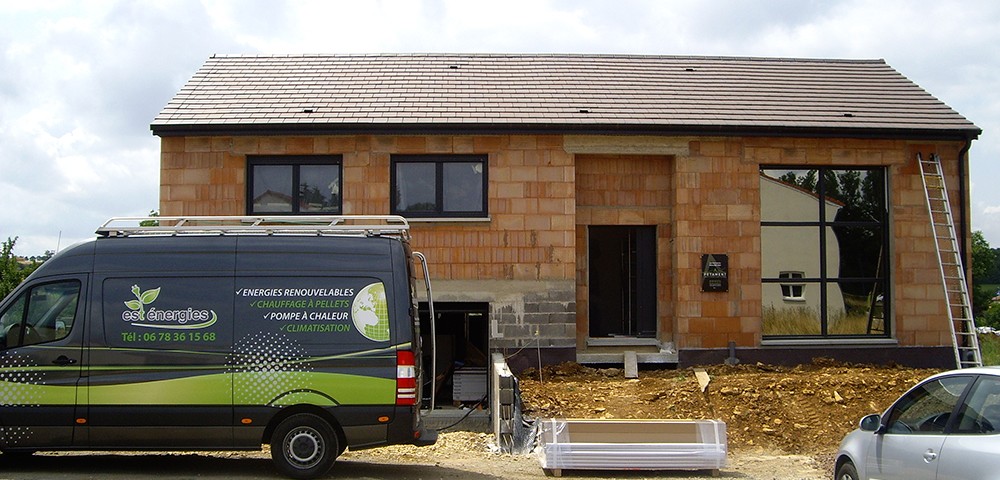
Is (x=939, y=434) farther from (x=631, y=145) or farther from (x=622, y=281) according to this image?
(x=622, y=281)

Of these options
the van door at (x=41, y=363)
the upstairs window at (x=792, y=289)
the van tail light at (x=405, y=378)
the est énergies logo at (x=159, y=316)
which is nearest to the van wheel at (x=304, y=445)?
the van tail light at (x=405, y=378)

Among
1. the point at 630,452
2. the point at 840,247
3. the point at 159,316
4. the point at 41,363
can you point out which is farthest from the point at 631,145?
the point at 41,363

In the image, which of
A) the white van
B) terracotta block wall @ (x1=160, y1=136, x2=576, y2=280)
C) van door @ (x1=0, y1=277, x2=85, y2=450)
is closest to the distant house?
terracotta block wall @ (x1=160, y1=136, x2=576, y2=280)

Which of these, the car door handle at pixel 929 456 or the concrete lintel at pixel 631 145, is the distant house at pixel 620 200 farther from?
the car door handle at pixel 929 456

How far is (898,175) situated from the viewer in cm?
1667

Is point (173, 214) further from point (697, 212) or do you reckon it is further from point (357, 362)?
point (697, 212)

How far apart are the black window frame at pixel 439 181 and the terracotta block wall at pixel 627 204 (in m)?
1.65

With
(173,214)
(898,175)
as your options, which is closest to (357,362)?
(173,214)

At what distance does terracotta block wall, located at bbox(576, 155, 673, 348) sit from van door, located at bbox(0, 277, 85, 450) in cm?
885

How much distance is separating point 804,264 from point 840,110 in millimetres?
2872

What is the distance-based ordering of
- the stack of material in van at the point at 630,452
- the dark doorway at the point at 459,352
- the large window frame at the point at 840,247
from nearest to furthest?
the stack of material in van at the point at 630,452, the dark doorway at the point at 459,352, the large window frame at the point at 840,247

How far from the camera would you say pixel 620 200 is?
54.6ft

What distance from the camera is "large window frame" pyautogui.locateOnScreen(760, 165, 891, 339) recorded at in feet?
55.0

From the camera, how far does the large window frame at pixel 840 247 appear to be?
16766 mm
